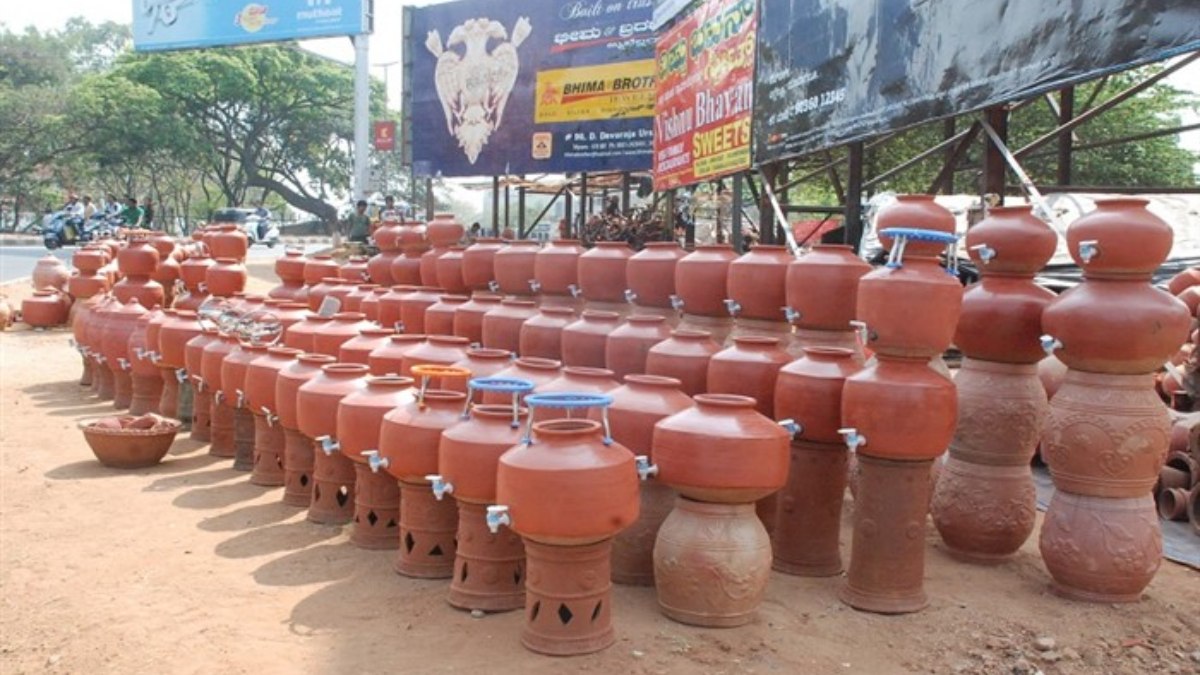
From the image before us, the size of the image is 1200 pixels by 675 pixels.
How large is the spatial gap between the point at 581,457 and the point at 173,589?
1.84 meters

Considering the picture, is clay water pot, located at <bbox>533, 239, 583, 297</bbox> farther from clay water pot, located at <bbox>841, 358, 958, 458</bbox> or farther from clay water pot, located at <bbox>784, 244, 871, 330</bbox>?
clay water pot, located at <bbox>841, 358, 958, 458</bbox>

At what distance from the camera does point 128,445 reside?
19.1 ft

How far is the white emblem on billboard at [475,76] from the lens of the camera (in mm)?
15844

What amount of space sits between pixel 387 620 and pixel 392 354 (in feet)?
5.88

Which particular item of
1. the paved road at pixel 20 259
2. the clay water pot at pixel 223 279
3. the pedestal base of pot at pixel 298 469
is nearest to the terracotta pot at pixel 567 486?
the pedestal base of pot at pixel 298 469

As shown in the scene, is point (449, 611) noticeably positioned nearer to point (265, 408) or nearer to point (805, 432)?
point (805, 432)

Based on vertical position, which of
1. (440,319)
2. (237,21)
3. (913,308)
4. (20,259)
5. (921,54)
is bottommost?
(20,259)

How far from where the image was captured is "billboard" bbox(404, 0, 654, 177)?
1401 centimetres

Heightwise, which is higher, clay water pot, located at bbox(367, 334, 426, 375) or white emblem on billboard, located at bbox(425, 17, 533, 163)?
white emblem on billboard, located at bbox(425, 17, 533, 163)

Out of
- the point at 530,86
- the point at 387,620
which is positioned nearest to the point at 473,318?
the point at 387,620

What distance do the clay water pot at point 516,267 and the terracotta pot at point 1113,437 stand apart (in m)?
3.19

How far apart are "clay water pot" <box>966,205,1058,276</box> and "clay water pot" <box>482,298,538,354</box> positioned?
236cm

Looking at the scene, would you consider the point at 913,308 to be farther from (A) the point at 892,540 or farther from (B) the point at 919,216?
(A) the point at 892,540

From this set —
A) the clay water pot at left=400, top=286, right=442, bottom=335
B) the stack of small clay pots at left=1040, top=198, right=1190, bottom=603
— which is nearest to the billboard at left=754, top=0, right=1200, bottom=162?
the stack of small clay pots at left=1040, top=198, right=1190, bottom=603
